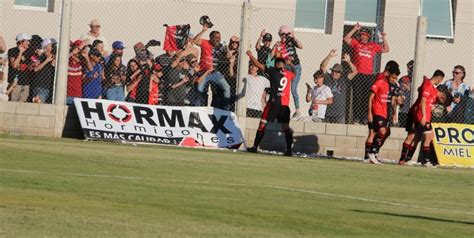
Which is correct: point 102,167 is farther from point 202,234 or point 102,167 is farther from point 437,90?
point 437,90

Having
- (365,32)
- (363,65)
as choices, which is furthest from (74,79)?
(365,32)

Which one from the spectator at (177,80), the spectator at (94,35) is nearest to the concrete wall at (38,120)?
the spectator at (94,35)

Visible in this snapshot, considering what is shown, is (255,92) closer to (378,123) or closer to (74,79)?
(378,123)

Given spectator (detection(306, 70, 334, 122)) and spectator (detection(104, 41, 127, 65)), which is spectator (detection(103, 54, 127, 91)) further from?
spectator (detection(306, 70, 334, 122))

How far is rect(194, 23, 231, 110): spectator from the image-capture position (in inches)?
1096

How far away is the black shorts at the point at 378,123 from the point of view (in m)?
26.5

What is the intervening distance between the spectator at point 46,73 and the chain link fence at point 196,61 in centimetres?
2

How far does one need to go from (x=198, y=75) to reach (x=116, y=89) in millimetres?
1794

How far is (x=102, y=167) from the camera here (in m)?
18.0

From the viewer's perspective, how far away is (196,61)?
27.8 meters

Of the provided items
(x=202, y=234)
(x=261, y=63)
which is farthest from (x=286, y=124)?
(x=202, y=234)

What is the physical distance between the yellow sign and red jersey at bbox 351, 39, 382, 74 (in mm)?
1972

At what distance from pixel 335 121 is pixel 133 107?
15.0 feet

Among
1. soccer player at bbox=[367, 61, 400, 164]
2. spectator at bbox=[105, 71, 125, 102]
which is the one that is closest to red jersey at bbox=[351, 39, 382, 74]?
soccer player at bbox=[367, 61, 400, 164]
